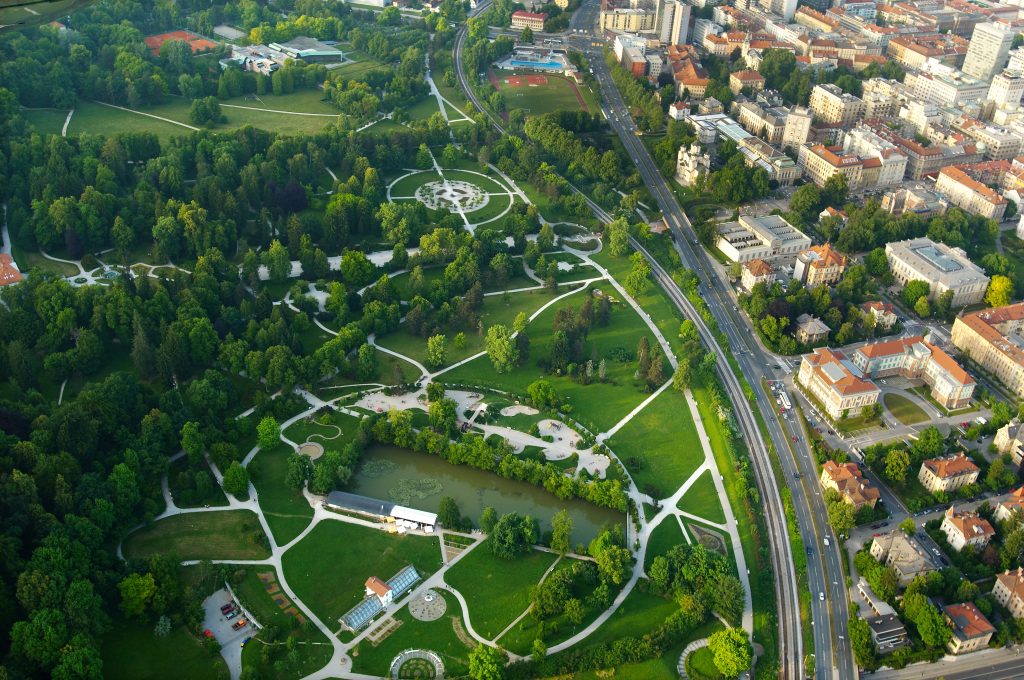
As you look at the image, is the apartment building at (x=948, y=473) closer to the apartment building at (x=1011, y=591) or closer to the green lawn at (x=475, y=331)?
the apartment building at (x=1011, y=591)

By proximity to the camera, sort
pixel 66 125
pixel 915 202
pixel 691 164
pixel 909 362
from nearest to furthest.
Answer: pixel 909 362, pixel 915 202, pixel 691 164, pixel 66 125

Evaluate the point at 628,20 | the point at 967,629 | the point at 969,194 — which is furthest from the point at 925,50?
the point at 967,629

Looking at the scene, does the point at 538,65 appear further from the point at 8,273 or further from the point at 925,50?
the point at 8,273

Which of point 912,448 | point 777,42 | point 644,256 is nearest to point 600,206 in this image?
point 644,256

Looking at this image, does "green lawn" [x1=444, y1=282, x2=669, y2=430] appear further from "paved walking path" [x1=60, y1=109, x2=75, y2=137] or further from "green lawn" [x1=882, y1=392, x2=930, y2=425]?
"paved walking path" [x1=60, y1=109, x2=75, y2=137]

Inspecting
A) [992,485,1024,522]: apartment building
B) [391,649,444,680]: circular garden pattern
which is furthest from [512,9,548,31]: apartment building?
[391,649,444,680]: circular garden pattern

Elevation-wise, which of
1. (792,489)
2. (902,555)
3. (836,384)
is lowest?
(792,489)
